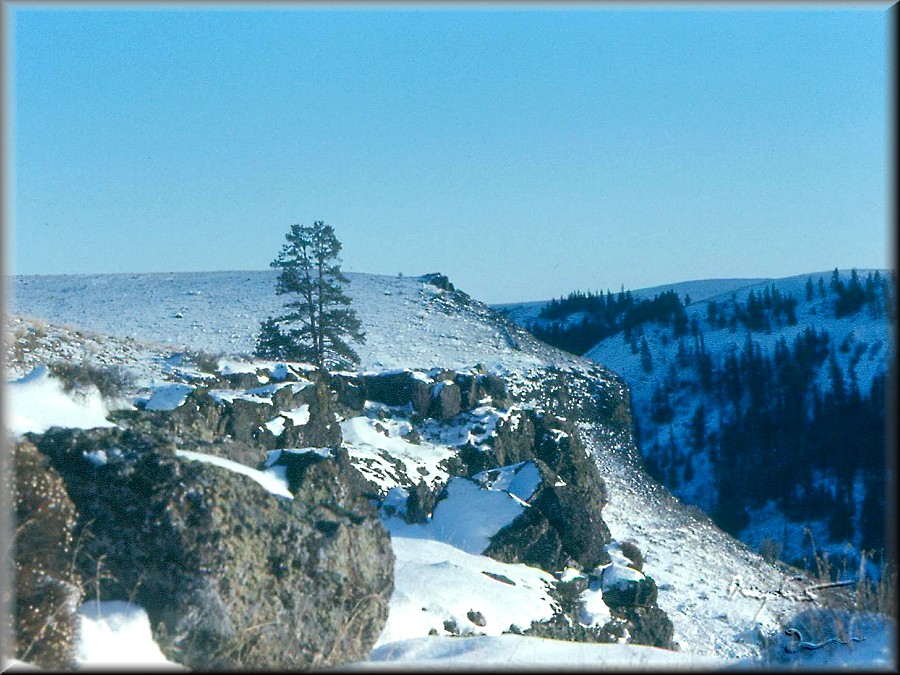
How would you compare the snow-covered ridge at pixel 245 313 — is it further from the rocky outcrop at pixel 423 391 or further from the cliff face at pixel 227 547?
the cliff face at pixel 227 547

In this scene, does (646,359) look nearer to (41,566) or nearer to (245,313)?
(245,313)

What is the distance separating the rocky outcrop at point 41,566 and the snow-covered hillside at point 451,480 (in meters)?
0.22

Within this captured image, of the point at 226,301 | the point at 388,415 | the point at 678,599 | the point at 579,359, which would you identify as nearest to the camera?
the point at 678,599

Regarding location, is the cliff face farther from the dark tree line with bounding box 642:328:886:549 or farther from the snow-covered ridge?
the dark tree line with bounding box 642:328:886:549

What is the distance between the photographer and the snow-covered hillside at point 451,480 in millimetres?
6703

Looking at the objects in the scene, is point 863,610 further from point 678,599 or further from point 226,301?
point 226,301

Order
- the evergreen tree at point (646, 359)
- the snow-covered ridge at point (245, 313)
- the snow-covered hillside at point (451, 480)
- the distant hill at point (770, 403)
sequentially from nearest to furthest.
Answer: the snow-covered hillside at point (451, 480) < the snow-covered ridge at point (245, 313) < the distant hill at point (770, 403) < the evergreen tree at point (646, 359)

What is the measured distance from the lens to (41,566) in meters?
5.89

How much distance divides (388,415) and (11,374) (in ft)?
34.1

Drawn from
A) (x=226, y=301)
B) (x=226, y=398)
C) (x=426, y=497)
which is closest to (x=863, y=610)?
(x=426, y=497)

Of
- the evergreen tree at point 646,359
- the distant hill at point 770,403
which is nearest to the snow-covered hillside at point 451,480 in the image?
the distant hill at point 770,403

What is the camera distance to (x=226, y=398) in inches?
722

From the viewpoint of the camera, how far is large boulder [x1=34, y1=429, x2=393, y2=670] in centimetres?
627

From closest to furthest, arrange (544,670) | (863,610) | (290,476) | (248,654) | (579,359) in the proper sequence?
(544,670), (248,654), (863,610), (290,476), (579,359)
